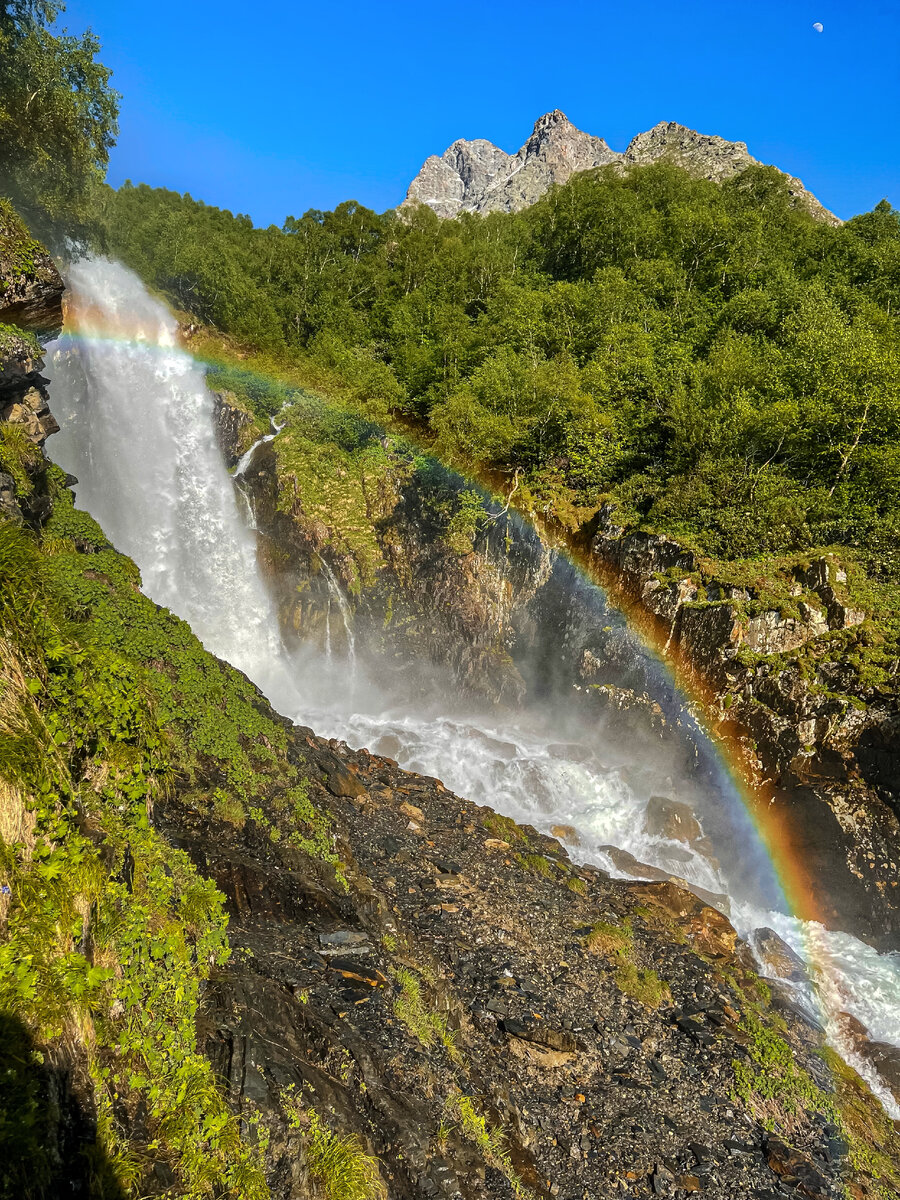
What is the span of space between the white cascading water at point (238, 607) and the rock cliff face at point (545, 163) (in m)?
43.1

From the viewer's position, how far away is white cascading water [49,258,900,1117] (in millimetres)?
14102

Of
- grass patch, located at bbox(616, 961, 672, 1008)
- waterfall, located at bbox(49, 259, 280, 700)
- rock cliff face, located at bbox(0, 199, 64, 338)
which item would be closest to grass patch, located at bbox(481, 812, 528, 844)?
grass patch, located at bbox(616, 961, 672, 1008)

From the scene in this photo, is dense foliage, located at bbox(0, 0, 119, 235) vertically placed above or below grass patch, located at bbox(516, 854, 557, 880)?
above

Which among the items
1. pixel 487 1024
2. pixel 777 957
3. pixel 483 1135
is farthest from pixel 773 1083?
pixel 483 1135

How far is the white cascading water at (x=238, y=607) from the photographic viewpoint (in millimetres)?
14102

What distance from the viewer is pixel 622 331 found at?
24.2 metres

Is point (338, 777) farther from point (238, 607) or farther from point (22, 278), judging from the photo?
point (22, 278)

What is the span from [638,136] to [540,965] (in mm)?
97408

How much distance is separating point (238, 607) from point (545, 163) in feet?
404

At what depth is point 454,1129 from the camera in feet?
20.4

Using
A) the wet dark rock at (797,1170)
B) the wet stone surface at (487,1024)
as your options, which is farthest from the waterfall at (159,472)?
the wet dark rock at (797,1170)

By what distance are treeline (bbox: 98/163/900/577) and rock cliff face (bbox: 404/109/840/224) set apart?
18111 millimetres

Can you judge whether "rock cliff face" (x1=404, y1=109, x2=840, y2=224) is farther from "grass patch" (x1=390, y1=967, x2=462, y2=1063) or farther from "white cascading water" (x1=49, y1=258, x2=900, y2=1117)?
"grass patch" (x1=390, y1=967, x2=462, y2=1063)

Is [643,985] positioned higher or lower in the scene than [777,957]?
lower
